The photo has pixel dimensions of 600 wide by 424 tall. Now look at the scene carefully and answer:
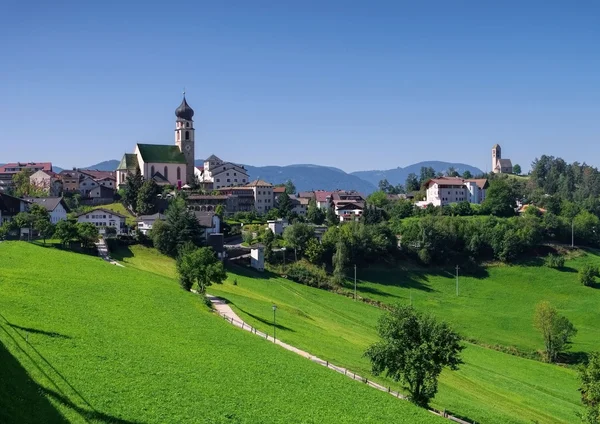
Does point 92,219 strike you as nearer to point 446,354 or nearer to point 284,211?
point 284,211

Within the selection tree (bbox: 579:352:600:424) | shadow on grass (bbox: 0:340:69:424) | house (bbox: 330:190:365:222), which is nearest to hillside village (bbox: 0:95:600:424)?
house (bbox: 330:190:365:222)

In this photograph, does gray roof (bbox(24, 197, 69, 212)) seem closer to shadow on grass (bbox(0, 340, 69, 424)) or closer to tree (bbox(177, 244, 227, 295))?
tree (bbox(177, 244, 227, 295))

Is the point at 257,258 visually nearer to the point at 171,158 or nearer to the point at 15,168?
the point at 171,158

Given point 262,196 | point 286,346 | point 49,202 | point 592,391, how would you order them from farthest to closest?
point 262,196 < point 49,202 < point 286,346 < point 592,391

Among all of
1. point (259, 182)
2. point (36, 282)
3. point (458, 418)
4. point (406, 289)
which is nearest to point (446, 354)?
point (458, 418)

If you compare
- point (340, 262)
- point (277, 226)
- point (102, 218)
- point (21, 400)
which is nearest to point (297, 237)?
point (340, 262)

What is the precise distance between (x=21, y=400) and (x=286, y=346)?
22896mm

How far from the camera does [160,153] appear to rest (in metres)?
129

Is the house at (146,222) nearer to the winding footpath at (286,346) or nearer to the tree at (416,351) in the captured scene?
the winding footpath at (286,346)

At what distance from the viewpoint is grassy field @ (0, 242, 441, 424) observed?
23500mm

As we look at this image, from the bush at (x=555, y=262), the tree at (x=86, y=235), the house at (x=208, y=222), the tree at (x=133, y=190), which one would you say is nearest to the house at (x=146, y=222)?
the house at (x=208, y=222)

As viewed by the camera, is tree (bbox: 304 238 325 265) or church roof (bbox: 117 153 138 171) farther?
church roof (bbox: 117 153 138 171)

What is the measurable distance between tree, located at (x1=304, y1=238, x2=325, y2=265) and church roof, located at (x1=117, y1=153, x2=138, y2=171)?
161ft

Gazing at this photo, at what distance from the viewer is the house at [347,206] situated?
431 ft
